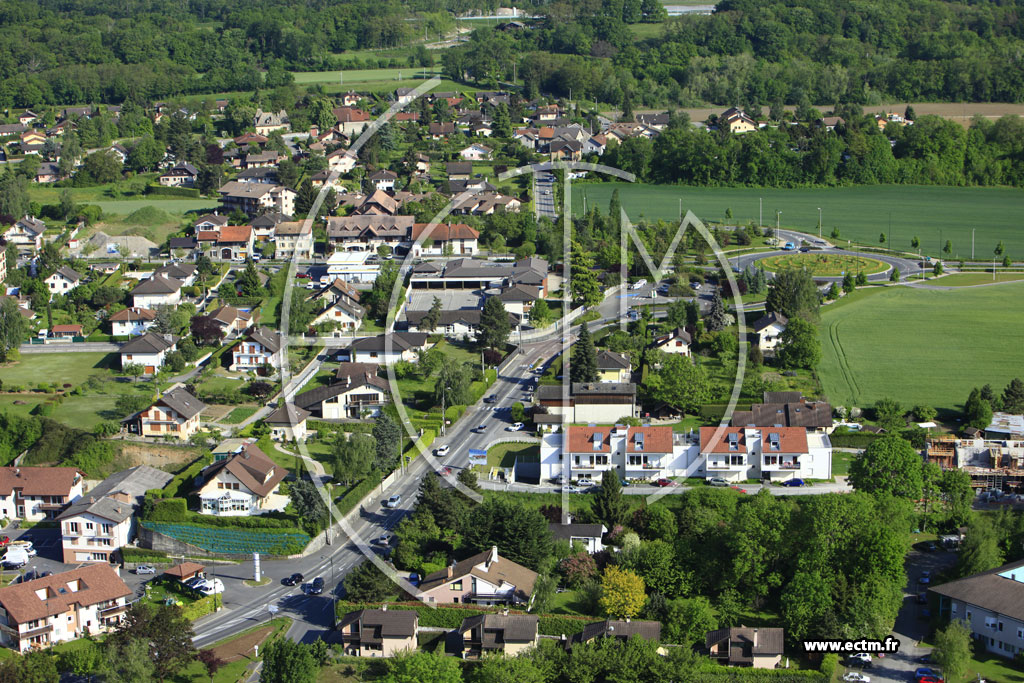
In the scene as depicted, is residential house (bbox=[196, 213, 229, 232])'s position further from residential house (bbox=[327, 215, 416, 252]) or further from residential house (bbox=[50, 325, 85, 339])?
residential house (bbox=[50, 325, 85, 339])

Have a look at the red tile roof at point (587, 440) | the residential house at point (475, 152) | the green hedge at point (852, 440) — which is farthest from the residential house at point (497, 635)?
the residential house at point (475, 152)

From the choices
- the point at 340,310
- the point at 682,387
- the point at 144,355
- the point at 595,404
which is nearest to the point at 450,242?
the point at 340,310

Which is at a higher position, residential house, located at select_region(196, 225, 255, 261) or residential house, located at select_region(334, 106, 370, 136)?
residential house, located at select_region(334, 106, 370, 136)

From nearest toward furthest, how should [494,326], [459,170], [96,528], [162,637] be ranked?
[162,637] < [96,528] < [494,326] < [459,170]

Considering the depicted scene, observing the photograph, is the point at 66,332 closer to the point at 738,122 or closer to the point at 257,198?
the point at 257,198

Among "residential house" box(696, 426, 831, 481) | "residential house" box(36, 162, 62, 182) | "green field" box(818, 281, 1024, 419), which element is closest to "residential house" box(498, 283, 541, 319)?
"green field" box(818, 281, 1024, 419)

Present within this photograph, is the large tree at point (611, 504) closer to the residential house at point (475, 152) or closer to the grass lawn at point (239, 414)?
the grass lawn at point (239, 414)

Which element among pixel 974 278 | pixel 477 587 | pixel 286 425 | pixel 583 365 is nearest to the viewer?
pixel 477 587
